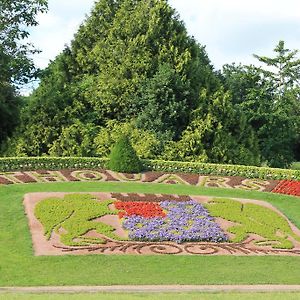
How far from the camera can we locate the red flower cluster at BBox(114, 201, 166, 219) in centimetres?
1697

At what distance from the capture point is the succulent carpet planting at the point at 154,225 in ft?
48.6

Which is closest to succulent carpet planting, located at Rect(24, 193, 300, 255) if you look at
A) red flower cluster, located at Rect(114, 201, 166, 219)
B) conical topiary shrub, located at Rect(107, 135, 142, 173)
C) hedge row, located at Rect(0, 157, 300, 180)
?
red flower cluster, located at Rect(114, 201, 166, 219)

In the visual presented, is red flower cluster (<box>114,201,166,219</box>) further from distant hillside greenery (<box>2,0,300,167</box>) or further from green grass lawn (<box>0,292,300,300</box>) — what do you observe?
distant hillside greenery (<box>2,0,300,167</box>)

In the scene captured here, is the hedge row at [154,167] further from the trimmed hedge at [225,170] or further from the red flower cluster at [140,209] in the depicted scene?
the red flower cluster at [140,209]

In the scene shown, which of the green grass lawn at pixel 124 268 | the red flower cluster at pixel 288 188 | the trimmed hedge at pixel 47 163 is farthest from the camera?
the trimmed hedge at pixel 47 163

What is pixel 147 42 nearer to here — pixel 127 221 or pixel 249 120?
pixel 249 120

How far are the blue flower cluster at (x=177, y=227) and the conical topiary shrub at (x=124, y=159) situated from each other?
652 cm

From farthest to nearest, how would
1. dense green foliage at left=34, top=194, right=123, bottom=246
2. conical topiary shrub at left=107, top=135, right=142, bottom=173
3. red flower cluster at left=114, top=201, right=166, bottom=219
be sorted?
conical topiary shrub at left=107, top=135, right=142, bottom=173 < red flower cluster at left=114, top=201, right=166, bottom=219 < dense green foliage at left=34, top=194, right=123, bottom=246

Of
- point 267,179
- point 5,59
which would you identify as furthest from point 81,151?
point 267,179

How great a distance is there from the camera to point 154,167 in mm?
25422

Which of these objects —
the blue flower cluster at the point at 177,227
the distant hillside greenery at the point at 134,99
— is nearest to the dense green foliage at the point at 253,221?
the blue flower cluster at the point at 177,227

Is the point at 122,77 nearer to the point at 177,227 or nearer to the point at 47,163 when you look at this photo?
the point at 47,163

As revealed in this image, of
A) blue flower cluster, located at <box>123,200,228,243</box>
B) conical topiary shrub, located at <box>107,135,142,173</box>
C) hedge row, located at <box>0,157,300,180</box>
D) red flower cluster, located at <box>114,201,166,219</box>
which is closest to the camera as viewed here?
blue flower cluster, located at <box>123,200,228,243</box>

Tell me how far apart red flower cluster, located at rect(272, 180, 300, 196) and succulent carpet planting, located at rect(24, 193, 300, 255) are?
3.60 meters
